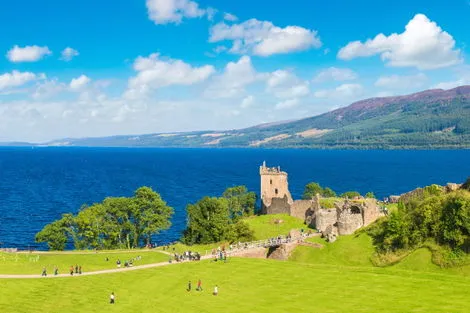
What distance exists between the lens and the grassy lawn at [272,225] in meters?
86.0

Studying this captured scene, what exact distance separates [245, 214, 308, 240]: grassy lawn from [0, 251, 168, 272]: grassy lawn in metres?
22.9

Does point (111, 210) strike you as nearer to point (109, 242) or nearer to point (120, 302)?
point (109, 242)

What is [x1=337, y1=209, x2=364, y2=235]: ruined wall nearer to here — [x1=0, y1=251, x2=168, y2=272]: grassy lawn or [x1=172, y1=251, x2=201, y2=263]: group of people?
[x1=172, y1=251, x2=201, y2=263]: group of people

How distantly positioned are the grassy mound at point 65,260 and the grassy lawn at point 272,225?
22864 millimetres

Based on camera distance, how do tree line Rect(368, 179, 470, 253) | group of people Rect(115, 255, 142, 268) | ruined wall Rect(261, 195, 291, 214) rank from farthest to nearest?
ruined wall Rect(261, 195, 291, 214), group of people Rect(115, 255, 142, 268), tree line Rect(368, 179, 470, 253)

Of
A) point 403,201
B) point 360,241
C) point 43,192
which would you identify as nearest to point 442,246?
point 360,241

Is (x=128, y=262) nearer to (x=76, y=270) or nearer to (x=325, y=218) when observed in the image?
(x=76, y=270)

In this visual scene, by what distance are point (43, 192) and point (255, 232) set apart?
132 meters

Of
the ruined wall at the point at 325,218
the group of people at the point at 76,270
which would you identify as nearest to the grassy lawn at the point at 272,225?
the ruined wall at the point at 325,218

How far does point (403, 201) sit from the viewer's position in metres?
80.6

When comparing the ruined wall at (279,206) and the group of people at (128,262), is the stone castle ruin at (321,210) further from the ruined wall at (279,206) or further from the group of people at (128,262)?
the group of people at (128,262)

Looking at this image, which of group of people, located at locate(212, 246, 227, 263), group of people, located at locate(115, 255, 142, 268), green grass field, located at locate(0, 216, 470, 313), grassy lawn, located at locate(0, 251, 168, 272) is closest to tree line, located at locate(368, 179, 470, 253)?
green grass field, located at locate(0, 216, 470, 313)

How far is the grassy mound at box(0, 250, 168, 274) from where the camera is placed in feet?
196

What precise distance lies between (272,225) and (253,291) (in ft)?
142
